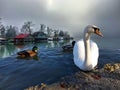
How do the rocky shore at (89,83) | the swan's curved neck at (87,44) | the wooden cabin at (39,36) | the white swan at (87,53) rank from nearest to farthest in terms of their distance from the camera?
the rocky shore at (89,83) → the white swan at (87,53) → the swan's curved neck at (87,44) → the wooden cabin at (39,36)

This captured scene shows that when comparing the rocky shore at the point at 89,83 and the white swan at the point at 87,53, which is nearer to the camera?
the rocky shore at the point at 89,83

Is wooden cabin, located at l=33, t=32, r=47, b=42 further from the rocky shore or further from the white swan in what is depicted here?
the rocky shore

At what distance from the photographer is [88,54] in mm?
11352

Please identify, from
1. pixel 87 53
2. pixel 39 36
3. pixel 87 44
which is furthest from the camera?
pixel 39 36

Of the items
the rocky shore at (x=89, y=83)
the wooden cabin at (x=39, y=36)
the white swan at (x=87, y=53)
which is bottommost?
the rocky shore at (x=89, y=83)

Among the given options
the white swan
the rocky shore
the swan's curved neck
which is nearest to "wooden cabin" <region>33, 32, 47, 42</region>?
the white swan

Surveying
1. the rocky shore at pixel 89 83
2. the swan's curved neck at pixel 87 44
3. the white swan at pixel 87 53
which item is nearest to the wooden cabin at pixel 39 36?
the white swan at pixel 87 53

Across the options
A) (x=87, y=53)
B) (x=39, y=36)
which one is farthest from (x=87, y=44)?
(x=39, y=36)

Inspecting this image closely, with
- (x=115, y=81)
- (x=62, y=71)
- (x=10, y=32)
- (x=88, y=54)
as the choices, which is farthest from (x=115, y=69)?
(x=10, y=32)

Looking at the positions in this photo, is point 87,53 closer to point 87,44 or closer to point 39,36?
point 87,44

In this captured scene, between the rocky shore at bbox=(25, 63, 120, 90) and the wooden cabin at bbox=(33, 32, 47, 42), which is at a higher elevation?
the wooden cabin at bbox=(33, 32, 47, 42)

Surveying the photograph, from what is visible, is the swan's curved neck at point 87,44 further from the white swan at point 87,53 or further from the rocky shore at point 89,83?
the rocky shore at point 89,83

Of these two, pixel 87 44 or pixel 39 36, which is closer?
pixel 87 44

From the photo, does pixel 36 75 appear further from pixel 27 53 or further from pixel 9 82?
pixel 27 53
